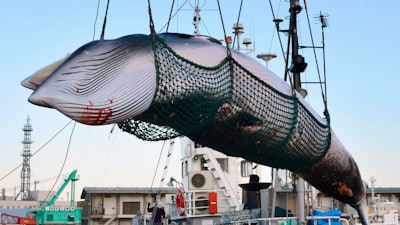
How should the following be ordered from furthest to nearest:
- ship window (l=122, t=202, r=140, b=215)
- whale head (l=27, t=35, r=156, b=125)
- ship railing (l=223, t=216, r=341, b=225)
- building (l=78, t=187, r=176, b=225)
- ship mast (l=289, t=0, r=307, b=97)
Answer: ship window (l=122, t=202, r=140, b=215), building (l=78, t=187, r=176, b=225), ship mast (l=289, t=0, r=307, b=97), ship railing (l=223, t=216, r=341, b=225), whale head (l=27, t=35, r=156, b=125)

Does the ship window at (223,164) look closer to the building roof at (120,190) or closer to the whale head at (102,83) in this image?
the whale head at (102,83)

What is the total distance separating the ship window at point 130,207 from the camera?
161 feet

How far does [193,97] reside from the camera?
8180 mm

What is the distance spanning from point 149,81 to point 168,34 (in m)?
1.29

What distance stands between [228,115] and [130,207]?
41384 millimetres

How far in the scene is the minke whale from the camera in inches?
288

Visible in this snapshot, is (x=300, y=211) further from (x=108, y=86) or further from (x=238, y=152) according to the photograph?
(x=108, y=86)

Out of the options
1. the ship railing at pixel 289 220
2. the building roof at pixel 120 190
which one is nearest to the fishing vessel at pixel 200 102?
the ship railing at pixel 289 220

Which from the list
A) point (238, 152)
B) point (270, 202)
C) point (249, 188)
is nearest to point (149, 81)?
point (238, 152)

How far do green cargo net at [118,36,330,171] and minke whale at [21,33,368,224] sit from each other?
0.01 m

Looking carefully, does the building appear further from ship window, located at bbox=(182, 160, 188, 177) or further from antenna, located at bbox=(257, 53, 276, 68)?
antenna, located at bbox=(257, 53, 276, 68)

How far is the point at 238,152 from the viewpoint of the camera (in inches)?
374

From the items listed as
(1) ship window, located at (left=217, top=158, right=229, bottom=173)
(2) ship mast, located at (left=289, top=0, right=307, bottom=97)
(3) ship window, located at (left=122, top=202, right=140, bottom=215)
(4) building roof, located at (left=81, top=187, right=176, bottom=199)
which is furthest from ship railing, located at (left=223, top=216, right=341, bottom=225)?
(3) ship window, located at (left=122, top=202, right=140, bottom=215)

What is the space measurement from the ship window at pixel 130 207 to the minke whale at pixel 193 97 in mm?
39172
